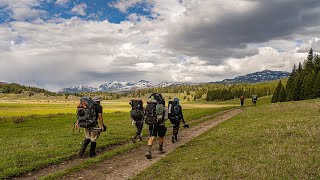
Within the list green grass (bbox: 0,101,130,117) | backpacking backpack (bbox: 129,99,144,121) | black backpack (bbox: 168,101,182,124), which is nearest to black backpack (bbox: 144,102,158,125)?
black backpack (bbox: 168,101,182,124)

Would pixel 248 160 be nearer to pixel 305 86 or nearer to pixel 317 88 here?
pixel 317 88

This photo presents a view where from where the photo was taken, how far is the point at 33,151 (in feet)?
55.4

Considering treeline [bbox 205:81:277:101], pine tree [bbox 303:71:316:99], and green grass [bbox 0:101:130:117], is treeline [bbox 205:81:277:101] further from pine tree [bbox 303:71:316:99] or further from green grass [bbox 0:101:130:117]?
pine tree [bbox 303:71:316:99]

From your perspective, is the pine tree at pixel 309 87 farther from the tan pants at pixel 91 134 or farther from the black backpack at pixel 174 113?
the tan pants at pixel 91 134

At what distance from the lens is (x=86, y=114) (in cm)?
1470

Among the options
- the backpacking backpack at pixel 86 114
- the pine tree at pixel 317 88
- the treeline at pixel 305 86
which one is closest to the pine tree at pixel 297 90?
the treeline at pixel 305 86

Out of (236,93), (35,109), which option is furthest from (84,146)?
(236,93)

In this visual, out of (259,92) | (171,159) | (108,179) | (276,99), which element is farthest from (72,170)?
(259,92)

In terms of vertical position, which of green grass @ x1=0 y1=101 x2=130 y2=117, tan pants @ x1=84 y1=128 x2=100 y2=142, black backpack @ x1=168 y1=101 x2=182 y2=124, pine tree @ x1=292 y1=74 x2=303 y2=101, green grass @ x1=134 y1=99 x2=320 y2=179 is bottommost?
green grass @ x1=0 y1=101 x2=130 y2=117

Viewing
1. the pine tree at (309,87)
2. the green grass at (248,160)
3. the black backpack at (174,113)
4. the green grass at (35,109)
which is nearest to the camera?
the green grass at (248,160)

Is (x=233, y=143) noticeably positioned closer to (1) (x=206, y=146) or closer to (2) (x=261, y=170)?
(1) (x=206, y=146)

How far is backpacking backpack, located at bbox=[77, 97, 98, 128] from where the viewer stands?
14.6m

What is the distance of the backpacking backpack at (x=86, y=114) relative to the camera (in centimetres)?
1461

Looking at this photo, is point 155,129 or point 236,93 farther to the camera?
point 236,93
